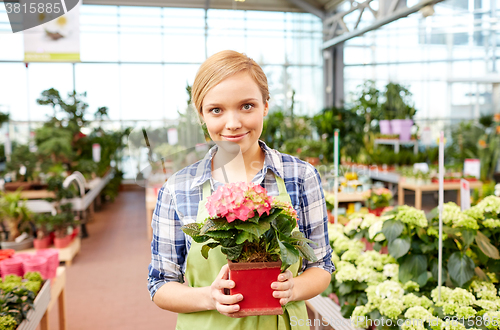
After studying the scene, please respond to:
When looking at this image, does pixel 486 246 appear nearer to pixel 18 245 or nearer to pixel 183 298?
pixel 183 298

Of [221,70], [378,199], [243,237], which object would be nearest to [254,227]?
[243,237]

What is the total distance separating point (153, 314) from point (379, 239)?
1.86 meters

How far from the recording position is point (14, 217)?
396 cm

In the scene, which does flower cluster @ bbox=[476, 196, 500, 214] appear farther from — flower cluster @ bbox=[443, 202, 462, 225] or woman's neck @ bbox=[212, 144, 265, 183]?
woman's neck @ bbox=[212, 144, 265, 183]

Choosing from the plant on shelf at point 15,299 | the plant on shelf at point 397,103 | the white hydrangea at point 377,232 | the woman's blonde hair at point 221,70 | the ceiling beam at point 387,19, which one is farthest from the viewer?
the plant on shelf at point 397,103

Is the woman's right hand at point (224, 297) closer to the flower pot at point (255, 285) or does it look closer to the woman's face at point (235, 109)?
the flower pot at point (255, 285)

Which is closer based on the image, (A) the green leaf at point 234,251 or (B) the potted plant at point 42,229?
(A) the green leaf at point 234,251

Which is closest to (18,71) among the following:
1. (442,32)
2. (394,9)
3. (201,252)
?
(394,9)

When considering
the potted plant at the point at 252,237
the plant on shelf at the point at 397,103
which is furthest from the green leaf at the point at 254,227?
the plant on shelf at the point at 397,103

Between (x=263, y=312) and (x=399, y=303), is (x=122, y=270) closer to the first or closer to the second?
(x=399, y=303)

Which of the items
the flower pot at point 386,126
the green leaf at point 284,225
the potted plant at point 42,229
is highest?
the flower pot at point 386,126

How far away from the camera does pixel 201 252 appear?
3.14 feet

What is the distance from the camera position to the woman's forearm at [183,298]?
3.17 ft

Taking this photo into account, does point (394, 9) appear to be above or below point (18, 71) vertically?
above
